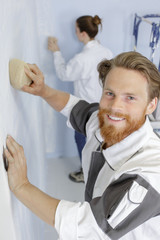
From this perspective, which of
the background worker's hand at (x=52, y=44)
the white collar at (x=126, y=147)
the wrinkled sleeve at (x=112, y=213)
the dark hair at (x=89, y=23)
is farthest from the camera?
the background worker's hand at (x=52, y=44)

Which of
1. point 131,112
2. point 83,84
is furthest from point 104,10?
point 131,112

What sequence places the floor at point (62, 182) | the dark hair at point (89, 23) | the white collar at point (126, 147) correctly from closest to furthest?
the white collar at point (126, 147) → the dark hair at point (89, 23) → the floor at point (62, 182)

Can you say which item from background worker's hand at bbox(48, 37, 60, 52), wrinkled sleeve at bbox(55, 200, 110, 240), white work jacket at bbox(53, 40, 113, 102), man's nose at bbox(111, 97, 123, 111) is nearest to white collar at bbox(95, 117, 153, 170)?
man's nose at bbox(111, 97, 123, 111)

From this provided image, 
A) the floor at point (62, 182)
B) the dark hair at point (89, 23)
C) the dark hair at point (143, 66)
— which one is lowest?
the floor at point (62, 182)

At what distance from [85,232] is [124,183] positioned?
0.20 meters

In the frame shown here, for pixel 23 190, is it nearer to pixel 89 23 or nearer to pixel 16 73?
pixel 16 73

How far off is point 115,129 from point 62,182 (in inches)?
61.4

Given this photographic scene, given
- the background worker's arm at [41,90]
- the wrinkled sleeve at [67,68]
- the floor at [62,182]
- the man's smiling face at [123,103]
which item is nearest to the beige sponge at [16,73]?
the background worker's arm at [41,90]

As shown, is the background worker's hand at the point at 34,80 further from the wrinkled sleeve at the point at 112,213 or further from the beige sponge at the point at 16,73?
the wrinkled sleeve at the point at 112,213

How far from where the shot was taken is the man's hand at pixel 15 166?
0.78m

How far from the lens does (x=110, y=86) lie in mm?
1042

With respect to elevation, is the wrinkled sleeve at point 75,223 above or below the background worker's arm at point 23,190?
below

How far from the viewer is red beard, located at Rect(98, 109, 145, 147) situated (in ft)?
3.35

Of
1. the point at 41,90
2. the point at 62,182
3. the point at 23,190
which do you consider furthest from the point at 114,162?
the point at 62,182
